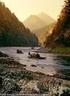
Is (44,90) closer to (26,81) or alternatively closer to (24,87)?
(24,87)

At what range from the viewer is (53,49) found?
132 meters

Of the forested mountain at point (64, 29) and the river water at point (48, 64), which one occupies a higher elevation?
the forested mountain at point (64, 29)

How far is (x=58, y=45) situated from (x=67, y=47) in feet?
31.7

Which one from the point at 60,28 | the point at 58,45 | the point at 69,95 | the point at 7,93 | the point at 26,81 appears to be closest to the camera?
the point at 69,95

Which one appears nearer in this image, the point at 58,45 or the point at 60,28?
the point at 58,45

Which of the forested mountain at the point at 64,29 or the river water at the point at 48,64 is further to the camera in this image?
the forested mountain at the point at 64,29

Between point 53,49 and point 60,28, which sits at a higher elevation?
point 60,28

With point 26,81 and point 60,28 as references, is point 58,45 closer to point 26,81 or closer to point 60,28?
point 60,28

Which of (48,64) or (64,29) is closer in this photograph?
(48,64)

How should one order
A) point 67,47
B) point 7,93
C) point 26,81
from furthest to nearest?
point 67,47 → point 26,81 → point 7,93

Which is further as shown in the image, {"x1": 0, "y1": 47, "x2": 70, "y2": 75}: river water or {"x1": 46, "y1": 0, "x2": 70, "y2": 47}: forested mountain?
{"x1": 46, "y1": 0, "x2": 70, "y2": 47}: forested mountain

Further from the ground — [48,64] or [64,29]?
[64,29]

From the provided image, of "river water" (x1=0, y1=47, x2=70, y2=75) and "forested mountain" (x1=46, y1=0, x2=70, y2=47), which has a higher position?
"forested mountain" (x1=46, y1=0, x2=70, y2=47)

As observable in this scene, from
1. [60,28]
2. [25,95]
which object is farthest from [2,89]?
[60,28]
